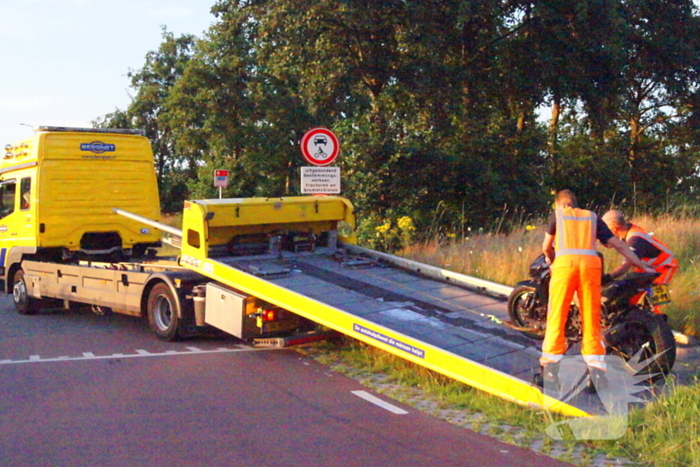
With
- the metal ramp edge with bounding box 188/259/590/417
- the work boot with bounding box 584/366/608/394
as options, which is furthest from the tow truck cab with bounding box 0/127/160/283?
the work boot with bounding box 584/366/608/394

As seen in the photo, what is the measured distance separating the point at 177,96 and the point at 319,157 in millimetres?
21474

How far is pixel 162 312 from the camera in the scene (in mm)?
10164

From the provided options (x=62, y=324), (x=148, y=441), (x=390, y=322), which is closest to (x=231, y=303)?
(x=390, y=322)

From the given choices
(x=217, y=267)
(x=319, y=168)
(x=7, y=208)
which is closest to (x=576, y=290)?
(x=217, y=267)

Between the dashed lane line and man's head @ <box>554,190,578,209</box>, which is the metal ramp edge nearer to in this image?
the dashed lane line

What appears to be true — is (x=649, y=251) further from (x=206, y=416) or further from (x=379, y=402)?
(x=206, y=416)

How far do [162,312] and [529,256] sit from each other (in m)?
5.78

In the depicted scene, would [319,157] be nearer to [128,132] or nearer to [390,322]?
[128,132]

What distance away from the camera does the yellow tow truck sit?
24.2ft

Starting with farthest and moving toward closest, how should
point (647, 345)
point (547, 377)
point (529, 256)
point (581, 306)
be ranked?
Result: point (529, 256) < point (647, 345) < point (581, 306) < point (547, 377)

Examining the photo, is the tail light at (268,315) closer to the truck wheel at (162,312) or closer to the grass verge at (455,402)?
the grass verge at (455,402)

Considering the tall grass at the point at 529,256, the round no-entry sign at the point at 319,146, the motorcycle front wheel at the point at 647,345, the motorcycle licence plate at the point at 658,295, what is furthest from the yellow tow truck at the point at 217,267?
the tall grass at the point at 529,256

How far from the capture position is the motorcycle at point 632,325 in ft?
21.7

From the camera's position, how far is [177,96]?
31.8m
